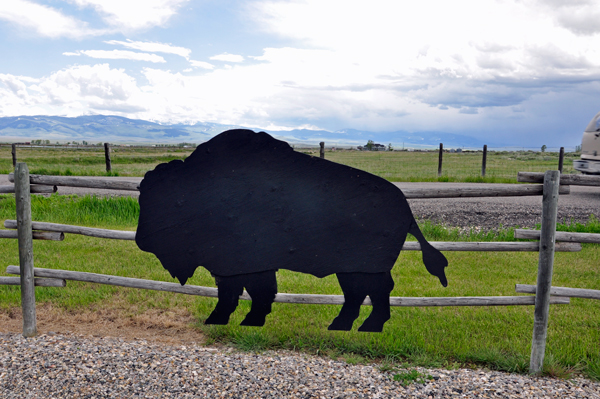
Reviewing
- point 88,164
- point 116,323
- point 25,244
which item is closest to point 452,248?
point 116,323

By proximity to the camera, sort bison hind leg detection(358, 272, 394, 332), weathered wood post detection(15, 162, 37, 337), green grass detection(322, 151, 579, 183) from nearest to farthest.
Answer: bison hind leg detection(358, 272, 394, 332) < weathered wood post detection(15, 162, 37, 337) < green grass detection(322, 151, 579, 183)

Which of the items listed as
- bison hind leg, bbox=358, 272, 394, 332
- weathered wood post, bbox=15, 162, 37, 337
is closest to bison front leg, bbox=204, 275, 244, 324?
bison hind leg, bbox=358, 272, 394, 332

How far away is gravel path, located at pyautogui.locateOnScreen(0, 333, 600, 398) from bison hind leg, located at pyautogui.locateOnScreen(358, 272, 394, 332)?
1.19 feet

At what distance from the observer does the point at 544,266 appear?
3420 millimetres

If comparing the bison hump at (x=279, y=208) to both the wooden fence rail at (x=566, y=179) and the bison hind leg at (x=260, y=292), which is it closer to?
the bison hind leg at (x=260, y=292)

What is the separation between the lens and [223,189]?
10.5 ft

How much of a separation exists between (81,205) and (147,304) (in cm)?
432

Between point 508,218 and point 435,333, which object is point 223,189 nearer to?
point 435,333

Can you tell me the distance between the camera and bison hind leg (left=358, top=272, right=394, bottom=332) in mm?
3225

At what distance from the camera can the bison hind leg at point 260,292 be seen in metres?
3.29

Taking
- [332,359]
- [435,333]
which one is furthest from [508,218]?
[332,359]

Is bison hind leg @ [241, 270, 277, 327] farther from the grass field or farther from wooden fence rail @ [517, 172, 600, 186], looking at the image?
the grass field

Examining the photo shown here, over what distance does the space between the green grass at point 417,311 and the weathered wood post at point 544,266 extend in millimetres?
118

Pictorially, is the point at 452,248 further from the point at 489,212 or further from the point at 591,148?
the point at 591,148
